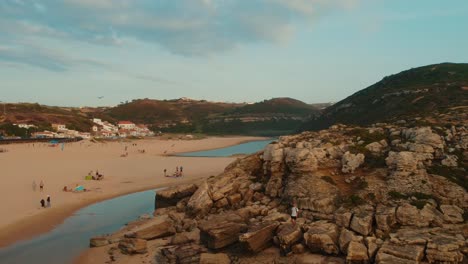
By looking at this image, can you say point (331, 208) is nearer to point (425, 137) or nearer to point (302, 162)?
point (302, 162)

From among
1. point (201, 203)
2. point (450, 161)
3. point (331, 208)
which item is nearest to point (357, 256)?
point (331, 208)

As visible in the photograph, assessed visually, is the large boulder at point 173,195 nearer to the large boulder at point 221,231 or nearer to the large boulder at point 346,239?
the large boulder at point 221,231

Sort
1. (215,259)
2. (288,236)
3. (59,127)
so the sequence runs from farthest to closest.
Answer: (59,127), (288,236), (215,259)

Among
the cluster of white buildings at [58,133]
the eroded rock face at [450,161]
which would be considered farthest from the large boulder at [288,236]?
the cluster of white buildings at [58,133]

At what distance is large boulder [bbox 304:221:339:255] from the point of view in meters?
18.2

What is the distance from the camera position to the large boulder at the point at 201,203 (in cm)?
2541

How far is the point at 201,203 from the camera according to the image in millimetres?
25641

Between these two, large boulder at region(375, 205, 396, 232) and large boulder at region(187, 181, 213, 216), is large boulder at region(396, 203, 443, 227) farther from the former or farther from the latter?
large boulder at region(187, 181, 213, 216)

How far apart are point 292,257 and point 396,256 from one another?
4.66 metres

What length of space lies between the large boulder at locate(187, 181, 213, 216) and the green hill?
32.0 m

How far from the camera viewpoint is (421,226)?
61.0 feet

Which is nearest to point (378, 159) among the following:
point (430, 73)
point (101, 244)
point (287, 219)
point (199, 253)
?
point (287, 219)

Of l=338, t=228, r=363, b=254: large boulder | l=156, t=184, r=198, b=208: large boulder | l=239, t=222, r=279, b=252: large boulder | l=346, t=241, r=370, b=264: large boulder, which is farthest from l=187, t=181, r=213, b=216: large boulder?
l=346, t=241, r=370, b=264: large boulder

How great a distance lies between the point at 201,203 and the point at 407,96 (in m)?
55.0
